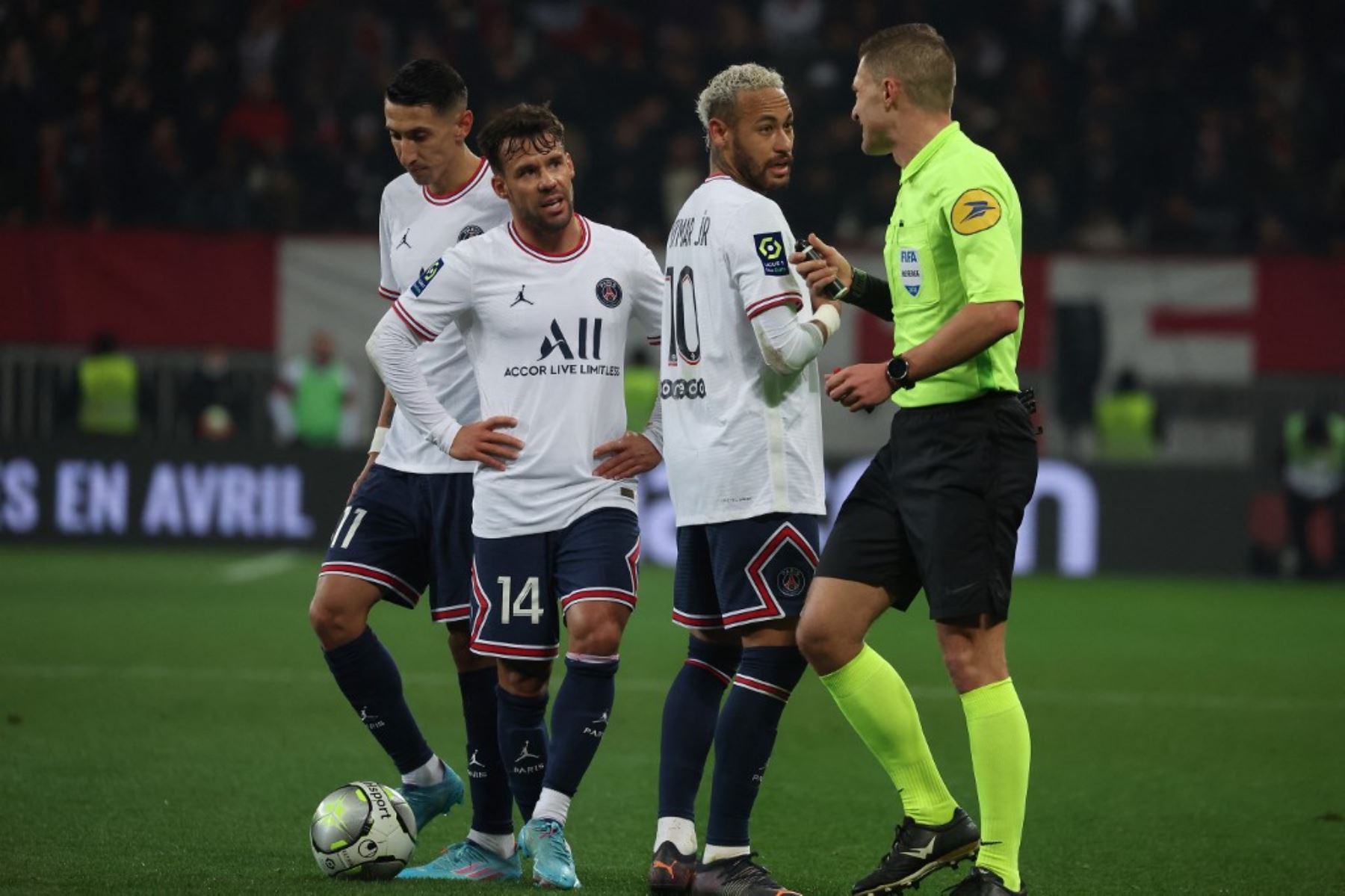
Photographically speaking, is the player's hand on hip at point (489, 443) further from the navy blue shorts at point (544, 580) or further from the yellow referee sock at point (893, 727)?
the yellow referee sock at point (893, 727)

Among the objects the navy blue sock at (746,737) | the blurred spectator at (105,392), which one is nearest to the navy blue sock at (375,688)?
the navy blue sock at (746,737)

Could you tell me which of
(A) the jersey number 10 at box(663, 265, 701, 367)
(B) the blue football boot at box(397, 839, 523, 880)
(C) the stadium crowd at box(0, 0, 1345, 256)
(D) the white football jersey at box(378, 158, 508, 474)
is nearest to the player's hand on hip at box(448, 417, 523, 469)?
(D) the white football jersey at box(378, 158, 508, 474)

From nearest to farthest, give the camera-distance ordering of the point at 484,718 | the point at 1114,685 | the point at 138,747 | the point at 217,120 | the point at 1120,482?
1. the point at 484,718
2. the point at 138,747
3. the point at 1114,685
4. the point at 1120,482
5. the point at 217,120

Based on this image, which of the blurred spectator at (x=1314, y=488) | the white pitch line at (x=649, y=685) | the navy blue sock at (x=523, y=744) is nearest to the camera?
the navy blue sock at (x=523, y=744)

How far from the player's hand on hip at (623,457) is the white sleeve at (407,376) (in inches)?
16.3

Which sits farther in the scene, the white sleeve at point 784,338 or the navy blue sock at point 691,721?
the navy blue sock at point 691,721

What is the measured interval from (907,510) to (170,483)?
12891 millimetres

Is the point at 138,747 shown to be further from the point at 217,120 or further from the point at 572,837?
the point at 217,120

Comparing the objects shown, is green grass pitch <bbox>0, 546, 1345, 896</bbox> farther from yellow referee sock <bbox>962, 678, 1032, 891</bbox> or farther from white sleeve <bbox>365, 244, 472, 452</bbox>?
white sleeve <bbox>365, 244, 472, 452</bbox>

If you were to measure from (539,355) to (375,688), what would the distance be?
1140 mm

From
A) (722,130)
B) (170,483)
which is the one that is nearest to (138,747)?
(722,130)

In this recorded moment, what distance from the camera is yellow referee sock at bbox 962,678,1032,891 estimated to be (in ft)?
15.2

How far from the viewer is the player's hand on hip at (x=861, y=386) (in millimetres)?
4543

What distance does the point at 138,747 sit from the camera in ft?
24.1
